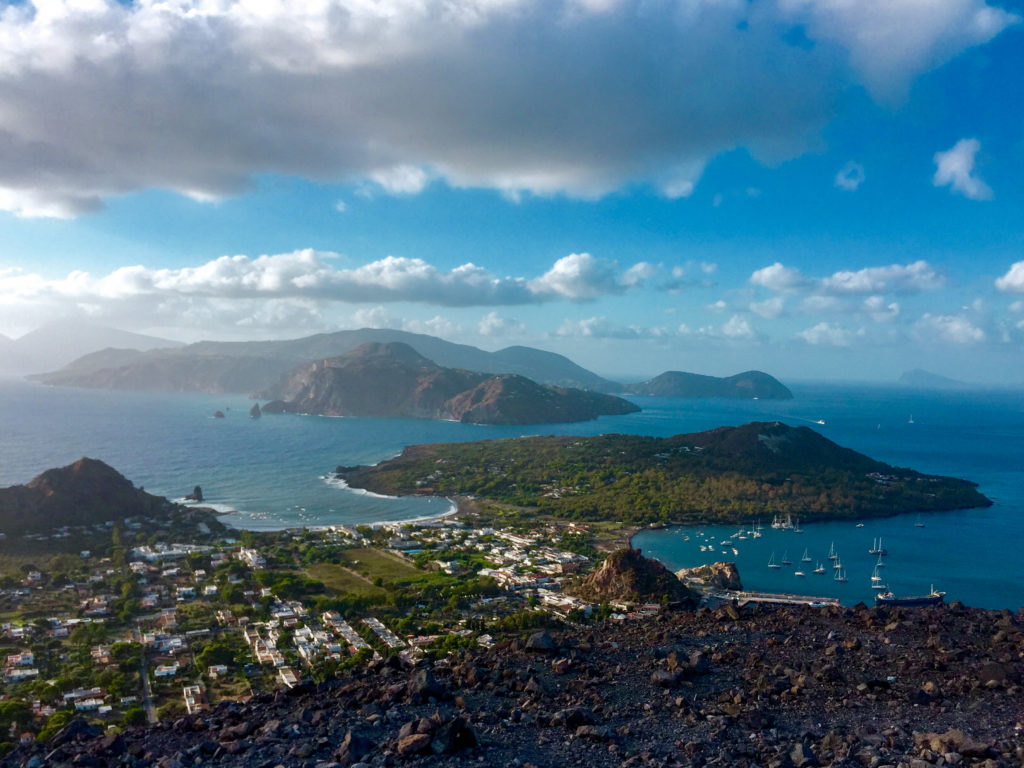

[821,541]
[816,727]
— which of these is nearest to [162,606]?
[816,727]

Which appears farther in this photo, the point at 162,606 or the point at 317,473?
the point at 317,473

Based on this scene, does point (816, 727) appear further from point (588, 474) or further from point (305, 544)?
point (588, 474)

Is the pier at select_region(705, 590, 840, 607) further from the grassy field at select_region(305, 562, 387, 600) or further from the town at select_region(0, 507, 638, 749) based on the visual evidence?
Result: the grassy field at select_region(305, 562, 387, 600)

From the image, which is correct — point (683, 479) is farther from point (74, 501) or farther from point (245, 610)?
point (74, 501)

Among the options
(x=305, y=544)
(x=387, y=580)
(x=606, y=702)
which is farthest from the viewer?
(x=305, y=544)

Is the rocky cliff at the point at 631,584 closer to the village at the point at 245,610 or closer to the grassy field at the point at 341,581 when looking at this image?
the village at the point at 245,610

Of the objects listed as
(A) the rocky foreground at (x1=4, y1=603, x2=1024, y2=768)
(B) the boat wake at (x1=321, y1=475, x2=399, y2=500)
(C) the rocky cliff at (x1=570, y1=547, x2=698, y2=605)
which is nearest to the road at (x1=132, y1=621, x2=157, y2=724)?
(A) the rocky foreground at (x1=4, y1=603, x2=1024, y2=768)

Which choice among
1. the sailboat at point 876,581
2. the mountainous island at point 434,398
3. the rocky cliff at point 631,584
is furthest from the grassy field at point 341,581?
the mountainous island at point 434,398
